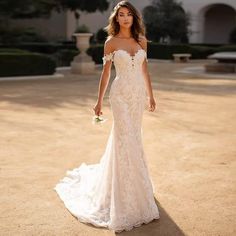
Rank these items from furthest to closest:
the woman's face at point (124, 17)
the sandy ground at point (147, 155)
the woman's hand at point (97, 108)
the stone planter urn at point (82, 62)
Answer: the stone planter urn at point (82, 62) < the woman's hand at point (97, 108) < the sandy ground at point (147, 155) < the woman's face at point (124, 17)

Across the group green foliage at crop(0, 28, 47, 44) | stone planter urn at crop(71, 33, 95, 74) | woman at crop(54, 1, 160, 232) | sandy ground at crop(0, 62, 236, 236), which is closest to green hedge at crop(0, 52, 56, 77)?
stone planter urn at crop(71, 33, 95, 74)

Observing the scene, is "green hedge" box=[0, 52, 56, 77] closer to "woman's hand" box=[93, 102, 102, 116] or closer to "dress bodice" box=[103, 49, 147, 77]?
"woman's hand" box=[93, 102, 102, 116]

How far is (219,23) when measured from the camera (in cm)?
3356

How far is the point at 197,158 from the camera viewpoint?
5621 mm

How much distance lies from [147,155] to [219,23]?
29808 millimetres

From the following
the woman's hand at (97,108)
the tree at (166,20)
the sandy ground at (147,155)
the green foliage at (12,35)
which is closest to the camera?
the sandy ground at (147,155)

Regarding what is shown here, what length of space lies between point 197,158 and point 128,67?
7.78ft

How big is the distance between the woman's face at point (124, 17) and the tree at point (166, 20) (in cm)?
2364

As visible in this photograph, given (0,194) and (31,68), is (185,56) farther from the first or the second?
(0,194)

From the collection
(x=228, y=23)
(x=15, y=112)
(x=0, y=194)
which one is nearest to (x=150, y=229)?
(x=0, y=194)

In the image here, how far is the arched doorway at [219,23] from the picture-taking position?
Answer: 3325 centimetres

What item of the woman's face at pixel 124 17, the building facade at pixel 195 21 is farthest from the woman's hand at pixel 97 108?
the building facade at pixel 195 21

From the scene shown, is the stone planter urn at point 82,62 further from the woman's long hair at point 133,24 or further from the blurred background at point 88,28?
the woman's long hair at point 133,24

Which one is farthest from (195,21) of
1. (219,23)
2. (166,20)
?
(166,20)
